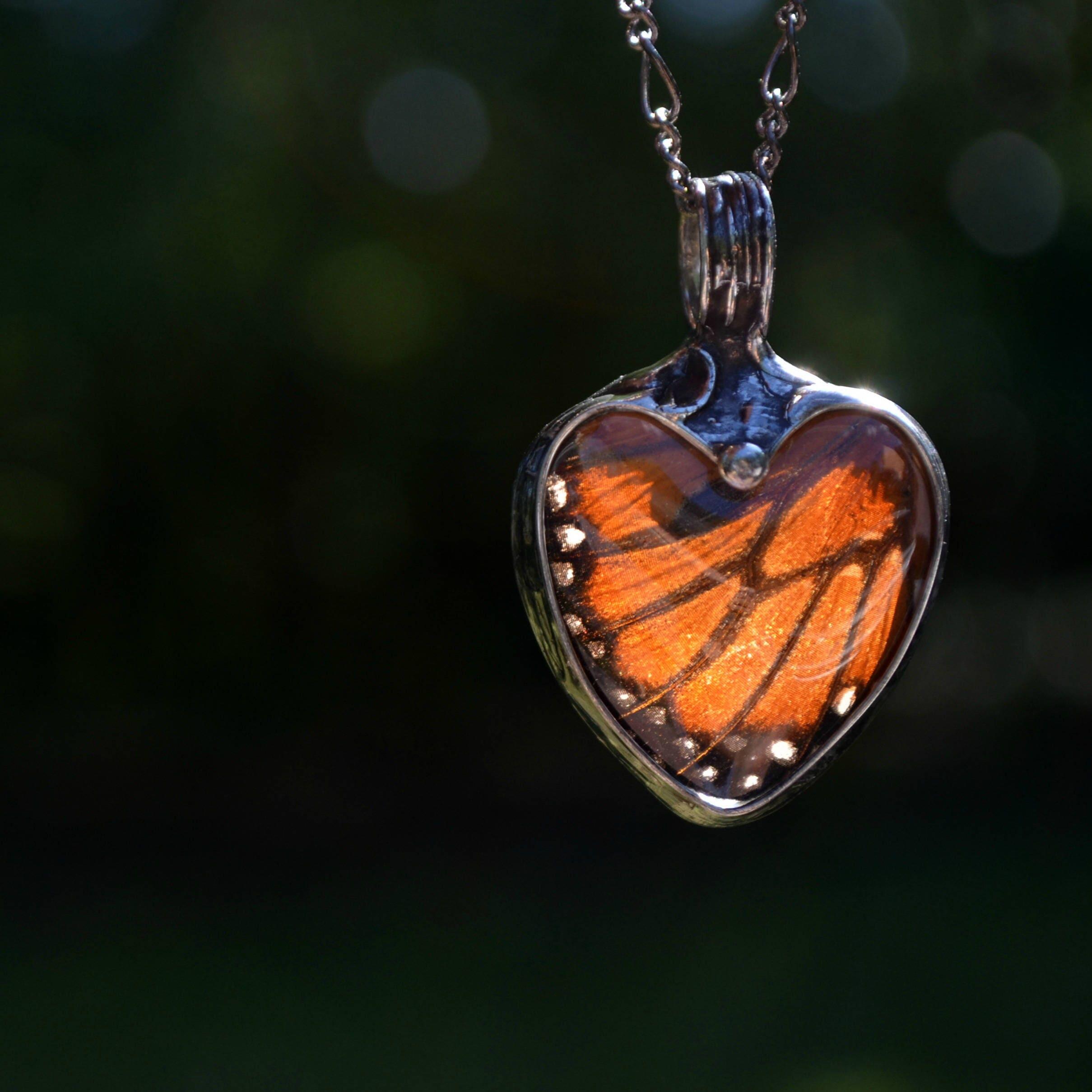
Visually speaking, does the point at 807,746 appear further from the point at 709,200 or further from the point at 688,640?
the point at 709,200

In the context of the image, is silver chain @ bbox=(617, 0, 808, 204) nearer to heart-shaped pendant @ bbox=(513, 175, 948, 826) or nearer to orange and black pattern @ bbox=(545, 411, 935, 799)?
heart-shaped pendant @ bbox=(513, 175, 948, 826)

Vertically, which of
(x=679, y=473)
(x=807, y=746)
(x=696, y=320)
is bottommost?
(x=807, y=746)

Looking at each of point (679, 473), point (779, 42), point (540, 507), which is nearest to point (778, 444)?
point (679, 473)

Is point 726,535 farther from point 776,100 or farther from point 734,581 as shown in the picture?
point 776,100

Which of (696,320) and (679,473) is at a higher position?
(696,320)
